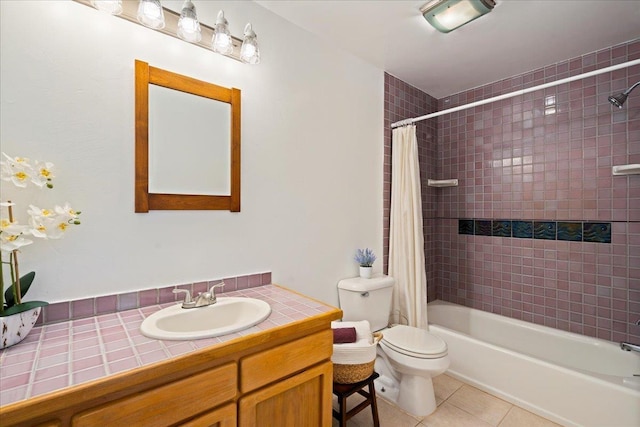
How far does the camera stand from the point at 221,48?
1.43 meters

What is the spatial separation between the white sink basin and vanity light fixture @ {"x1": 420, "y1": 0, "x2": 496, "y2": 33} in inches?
71.8

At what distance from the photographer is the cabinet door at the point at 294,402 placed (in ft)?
3.25

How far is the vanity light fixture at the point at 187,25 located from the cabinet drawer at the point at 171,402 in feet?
4.57

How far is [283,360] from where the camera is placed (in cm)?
106

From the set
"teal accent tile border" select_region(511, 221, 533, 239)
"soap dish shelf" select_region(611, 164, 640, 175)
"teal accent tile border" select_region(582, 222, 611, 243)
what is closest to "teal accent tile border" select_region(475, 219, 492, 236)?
"teal accent tile border" select_region(511, 221, 533, 239)

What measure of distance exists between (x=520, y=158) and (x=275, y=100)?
207 centimetres

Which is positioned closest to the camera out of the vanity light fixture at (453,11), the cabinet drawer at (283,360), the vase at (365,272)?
the cabinet drawer at (283,360)

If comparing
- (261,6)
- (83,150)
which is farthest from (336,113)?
(83,150)

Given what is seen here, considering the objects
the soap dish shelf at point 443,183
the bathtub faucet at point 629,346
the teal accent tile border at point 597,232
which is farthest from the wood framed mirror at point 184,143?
the bathtub faucet at point 629,346

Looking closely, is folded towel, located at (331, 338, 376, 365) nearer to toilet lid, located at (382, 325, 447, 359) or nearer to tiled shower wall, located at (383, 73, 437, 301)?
toilet lid, located at (382, 325, 447, 359)

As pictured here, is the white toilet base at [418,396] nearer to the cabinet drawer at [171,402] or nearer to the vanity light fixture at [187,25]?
the cabinet drawer at [171,402]

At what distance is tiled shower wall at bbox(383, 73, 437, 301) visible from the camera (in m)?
2.47

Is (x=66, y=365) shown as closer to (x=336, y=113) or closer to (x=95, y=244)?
(x=95, y=244)

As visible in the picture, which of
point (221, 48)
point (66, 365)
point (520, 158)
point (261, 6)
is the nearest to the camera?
point (66, 365)
